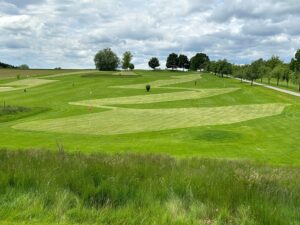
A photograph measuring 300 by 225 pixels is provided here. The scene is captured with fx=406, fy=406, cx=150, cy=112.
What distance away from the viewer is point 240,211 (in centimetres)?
671

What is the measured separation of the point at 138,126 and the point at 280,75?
91.7 m

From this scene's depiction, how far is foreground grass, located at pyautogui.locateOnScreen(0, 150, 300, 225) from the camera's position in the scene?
Answer: 6.57 m

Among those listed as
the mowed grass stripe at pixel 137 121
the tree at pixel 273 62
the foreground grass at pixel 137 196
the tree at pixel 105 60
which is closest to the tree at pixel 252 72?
the tree at pixel 273 62

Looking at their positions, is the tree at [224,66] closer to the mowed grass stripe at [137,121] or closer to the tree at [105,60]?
the tree at [105,60]

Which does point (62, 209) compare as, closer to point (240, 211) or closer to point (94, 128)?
point (240, 211)

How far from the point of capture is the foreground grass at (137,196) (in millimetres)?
6574

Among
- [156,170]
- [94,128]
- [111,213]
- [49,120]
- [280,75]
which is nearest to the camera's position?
[111,213]

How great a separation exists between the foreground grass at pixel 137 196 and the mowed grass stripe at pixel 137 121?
25.6 m

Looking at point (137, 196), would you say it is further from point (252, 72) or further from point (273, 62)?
point (273, 62)

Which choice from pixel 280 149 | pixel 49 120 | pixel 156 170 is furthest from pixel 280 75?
pixel 156 170

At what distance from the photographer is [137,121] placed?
4244 cm

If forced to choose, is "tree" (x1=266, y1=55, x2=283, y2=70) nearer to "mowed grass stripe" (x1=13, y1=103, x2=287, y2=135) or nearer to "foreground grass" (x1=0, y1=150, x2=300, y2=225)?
"mowed grass stripe" (x1=13, y1=103, x2=287, y2=135)

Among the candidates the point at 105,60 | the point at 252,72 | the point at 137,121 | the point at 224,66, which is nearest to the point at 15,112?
the point at 137,121

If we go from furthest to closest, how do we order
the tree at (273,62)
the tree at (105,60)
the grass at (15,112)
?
the tree at (105,60) < the tree at (273,62) < the grass at (15,112)
